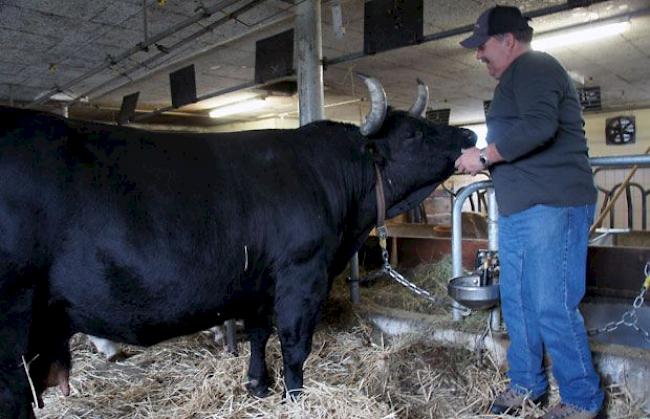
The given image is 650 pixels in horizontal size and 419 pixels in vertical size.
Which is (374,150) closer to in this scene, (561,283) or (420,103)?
(420,103)

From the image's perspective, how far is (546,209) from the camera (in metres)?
2.57

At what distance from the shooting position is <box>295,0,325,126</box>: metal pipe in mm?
4457

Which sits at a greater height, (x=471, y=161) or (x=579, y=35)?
(x=579, y=35)

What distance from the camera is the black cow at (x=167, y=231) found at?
2.16 m

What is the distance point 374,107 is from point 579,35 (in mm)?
5399

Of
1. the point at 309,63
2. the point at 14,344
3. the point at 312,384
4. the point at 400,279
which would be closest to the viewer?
the point at 14,344

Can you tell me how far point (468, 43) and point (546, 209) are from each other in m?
0.94

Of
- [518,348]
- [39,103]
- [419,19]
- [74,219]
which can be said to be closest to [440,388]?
[518,348]

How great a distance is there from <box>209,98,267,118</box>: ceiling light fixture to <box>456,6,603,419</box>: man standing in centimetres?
909

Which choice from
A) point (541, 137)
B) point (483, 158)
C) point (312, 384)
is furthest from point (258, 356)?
point (541, 137)

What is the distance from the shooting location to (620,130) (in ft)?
46.5

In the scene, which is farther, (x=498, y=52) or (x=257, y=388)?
(x=257, y=388)

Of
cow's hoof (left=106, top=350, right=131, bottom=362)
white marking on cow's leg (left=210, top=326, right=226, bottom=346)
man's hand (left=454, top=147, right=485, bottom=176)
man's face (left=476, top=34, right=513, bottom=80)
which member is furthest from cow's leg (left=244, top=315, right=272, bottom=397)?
man's face (left=476, top=34, right=513, bottom=80)

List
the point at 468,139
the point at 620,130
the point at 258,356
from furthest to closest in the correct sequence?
the point at 620,130 → the point at 468,139 → the point at 258,356
